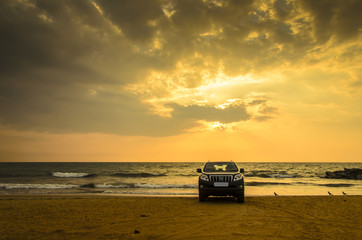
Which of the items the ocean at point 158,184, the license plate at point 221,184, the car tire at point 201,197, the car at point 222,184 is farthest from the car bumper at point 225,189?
the ocean at point 158,184

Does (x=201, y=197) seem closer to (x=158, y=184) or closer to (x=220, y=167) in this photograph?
(x=220, y=167)

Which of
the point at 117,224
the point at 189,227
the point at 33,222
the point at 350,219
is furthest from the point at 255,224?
the point at 33,222

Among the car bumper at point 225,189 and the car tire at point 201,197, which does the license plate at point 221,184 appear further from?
the car tire at point 201,197

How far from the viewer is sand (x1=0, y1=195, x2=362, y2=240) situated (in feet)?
20.9

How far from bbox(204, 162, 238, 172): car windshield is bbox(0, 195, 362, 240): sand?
2908 mm

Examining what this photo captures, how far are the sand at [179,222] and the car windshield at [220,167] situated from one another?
2.91 metres

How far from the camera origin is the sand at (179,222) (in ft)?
20.9

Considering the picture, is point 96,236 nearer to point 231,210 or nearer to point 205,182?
point 231,210

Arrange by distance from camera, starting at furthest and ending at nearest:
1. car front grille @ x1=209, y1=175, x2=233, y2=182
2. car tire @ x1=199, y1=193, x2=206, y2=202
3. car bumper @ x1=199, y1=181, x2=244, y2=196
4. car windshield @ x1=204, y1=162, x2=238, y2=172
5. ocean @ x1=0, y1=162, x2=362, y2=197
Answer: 1. ocean @ x1=0, y1=162, x2=362, y2=197
2. car windshield @ x1=204, y1=162, x2=238, y2=172
3. car tire @ x1=199, y1=193, x2=206, y2=202
4. car front grille @ x1=209, y1=175, x2=233, y2=182
5. car bumper @ x1=199, y1=181, x2=244, y2=196

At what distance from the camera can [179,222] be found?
785cm

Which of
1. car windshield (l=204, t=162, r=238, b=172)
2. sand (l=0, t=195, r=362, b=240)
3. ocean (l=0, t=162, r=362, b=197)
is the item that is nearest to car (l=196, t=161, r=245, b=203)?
car windshield (l=204, t=162, r=238, b=172)

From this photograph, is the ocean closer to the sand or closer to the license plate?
the license plate

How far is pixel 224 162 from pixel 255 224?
6.00 metres

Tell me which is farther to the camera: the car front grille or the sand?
the car front grille
